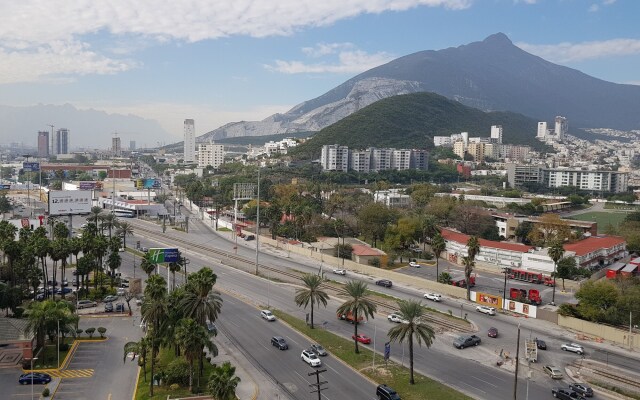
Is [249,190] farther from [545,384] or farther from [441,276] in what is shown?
[545,384]

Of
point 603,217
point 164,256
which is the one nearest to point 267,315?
point 164,256

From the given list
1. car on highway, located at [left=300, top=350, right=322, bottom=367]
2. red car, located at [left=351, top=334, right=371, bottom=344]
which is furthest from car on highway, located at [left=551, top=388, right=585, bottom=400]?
car on highway, located at [left=300, top=350, right=322, bottom=367]

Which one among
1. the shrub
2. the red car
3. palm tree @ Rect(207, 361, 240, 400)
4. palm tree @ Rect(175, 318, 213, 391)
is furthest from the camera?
the red car

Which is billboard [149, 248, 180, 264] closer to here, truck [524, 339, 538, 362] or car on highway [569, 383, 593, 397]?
truck [524, 339, 538, 362]

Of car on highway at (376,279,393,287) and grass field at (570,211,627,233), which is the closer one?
car on highway at (376,279,393,287)

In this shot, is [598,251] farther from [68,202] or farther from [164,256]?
[68,202]

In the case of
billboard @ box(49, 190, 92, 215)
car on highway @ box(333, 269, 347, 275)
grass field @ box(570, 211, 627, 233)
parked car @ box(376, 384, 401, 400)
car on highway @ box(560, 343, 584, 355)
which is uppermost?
billboard @ box(49, 190, 92, 215)

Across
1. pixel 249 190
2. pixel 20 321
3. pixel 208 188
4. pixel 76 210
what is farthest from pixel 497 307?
pixel 208 188
